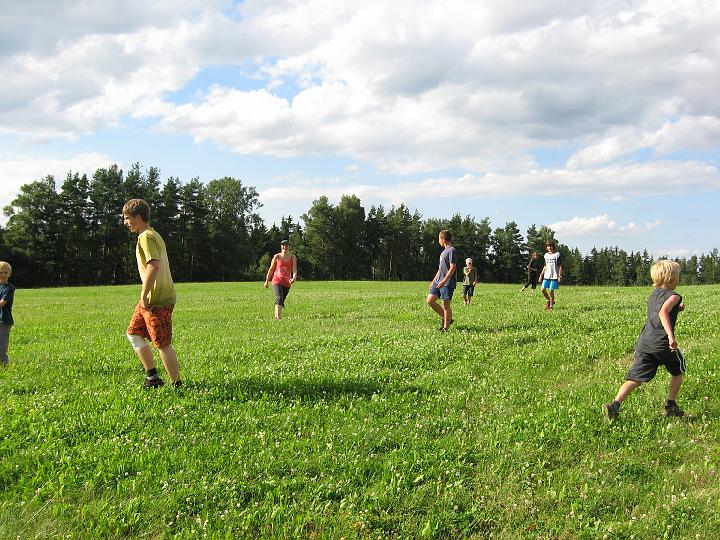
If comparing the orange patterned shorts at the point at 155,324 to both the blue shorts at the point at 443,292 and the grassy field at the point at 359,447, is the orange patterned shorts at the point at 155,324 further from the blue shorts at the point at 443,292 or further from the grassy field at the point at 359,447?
the blue shorts at the point at 443,292

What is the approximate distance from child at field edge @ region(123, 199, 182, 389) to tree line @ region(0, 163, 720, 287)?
73557 millimetres

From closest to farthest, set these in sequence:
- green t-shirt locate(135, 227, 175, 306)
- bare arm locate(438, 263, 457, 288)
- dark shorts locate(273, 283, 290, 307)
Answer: green t-shirt locate(135, 227, 175, 306) → bare arm locate(438, 263, 457, 288) → dark shorts locate(273, 283, 290, 307)

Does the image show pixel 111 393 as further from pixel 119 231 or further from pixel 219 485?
pixel 119 231

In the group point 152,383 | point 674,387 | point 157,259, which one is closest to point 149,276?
point 157,259

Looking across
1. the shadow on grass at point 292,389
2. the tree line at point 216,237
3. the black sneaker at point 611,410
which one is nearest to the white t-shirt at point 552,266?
the shadow on grass at point 292,389

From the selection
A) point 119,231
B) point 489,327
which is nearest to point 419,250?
point 119,231

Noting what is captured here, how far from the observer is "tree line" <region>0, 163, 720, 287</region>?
73.4 metres

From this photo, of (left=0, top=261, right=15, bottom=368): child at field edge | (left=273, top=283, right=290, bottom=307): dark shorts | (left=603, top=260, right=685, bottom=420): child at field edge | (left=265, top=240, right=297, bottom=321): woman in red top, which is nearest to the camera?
(left=603, top=260, right=685, bottom=420): child at field edge

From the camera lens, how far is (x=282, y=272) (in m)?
17.4

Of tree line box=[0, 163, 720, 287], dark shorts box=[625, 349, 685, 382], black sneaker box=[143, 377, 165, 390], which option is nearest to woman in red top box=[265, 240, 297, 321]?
black sneaker box=[143, 377, 165, 390]

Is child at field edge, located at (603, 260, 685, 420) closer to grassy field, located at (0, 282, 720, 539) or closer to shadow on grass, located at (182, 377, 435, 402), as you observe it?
grassy field, located at (0, 282, 720, 539)

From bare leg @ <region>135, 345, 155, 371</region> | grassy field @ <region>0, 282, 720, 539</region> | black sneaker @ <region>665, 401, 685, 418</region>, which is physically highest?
bare leg @ <region>135, 345, 155, 371</region>

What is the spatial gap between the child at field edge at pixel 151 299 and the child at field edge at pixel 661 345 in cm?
624

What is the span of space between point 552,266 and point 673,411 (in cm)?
1202
